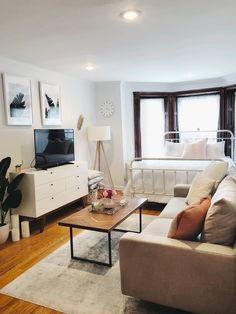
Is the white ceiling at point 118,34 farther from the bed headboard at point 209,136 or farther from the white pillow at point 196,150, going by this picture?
the bed headboard at point 209,136

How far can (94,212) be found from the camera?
293 cm

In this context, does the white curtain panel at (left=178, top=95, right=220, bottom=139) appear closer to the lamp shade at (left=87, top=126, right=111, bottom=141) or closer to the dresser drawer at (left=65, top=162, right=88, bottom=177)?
the lamp shade at (left=87, top=126, right=111, bottom=141)

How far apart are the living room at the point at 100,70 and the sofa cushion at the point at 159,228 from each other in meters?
0.54

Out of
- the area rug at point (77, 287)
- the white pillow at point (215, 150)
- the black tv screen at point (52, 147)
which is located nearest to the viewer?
the area rug at point (77, 287)

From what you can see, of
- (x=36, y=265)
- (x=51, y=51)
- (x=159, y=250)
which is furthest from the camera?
(x=51, y=51)

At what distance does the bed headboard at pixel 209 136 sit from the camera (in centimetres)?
552

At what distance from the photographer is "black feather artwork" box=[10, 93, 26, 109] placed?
3672 mm

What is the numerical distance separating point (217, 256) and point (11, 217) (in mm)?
2657

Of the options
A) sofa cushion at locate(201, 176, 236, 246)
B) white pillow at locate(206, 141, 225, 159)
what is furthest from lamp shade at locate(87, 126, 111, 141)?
sofa cushion at locate(201, 176, 236, 246)

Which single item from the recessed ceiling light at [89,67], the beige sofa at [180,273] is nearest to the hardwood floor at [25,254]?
the beige sofa at [180,273]

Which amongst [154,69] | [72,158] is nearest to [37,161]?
[72,158]

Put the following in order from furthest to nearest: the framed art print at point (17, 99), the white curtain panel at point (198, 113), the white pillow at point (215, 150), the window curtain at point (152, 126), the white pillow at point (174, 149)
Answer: the window curtain at point (152, 126) < the white curtain panel at point (198, 113) < the white pillow at point (174, 149) < the white pillow at point (215, 150) < the framed art print at point (17, 99)

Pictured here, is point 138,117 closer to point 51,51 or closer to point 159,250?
point 51,51

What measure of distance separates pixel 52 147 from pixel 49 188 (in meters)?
0.73
